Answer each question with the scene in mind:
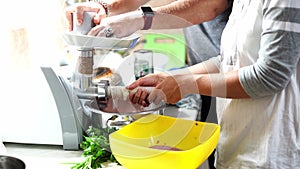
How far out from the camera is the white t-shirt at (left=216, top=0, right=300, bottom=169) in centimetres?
83

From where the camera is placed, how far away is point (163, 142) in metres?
1.04

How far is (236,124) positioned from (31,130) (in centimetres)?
62

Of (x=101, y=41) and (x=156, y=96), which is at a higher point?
(x=101, y=41)

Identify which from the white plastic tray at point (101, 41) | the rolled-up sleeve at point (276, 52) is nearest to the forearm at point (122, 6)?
the white plastic tray at point (101, 41)

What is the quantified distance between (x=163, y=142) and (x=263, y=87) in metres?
0.29

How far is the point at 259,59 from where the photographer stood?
87 centimetres

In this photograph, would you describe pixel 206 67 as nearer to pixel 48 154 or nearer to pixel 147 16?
pixel 147 16

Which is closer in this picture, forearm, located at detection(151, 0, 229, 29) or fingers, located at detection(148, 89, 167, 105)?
fingers, located at detection(148, 89, 167, 105)

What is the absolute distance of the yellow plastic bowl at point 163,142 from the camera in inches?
35.4

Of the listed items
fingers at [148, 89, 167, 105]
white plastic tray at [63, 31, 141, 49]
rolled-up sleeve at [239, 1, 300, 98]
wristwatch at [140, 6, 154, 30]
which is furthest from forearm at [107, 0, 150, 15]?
rolled-up sleeve at [239, 1, 300, 98]

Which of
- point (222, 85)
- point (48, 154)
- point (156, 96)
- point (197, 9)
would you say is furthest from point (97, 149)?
point (197, 9)

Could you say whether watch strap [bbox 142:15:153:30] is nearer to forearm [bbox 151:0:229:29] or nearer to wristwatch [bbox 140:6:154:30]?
wristwatch [bbox 140:6:154:30]

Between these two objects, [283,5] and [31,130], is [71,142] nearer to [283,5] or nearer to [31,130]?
[31,130]

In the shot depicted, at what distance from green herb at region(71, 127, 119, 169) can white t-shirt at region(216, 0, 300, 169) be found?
29 cm
